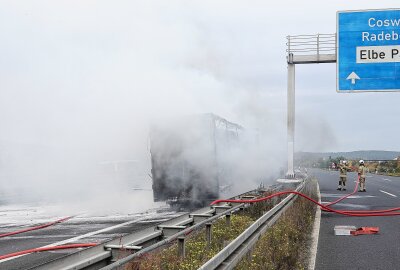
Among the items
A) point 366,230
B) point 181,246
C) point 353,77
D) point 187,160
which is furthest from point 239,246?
point 353,77

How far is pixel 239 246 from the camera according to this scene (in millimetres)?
5859

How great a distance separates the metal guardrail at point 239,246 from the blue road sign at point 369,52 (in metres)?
8.29

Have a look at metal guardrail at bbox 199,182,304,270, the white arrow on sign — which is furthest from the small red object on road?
the white arrow on sign

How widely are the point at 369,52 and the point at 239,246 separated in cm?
1159

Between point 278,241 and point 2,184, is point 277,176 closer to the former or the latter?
point 2,184

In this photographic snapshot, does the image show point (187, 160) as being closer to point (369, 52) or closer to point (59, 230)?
point (59, 230)

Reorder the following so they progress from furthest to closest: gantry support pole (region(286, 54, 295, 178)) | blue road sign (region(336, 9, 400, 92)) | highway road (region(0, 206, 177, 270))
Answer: gantry support pole (region(286, 54, 295, 178)), blue road sign (region(336, 9, 400, 92)), highway road (region(0, 206, 177, 270))

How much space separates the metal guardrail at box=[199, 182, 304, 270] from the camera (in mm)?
4730

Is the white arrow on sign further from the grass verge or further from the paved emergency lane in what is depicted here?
the grass verge

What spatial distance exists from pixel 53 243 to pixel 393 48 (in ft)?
39.6

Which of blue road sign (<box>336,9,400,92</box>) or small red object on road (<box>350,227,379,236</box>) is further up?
blue road sign (<box>336,9,400,92</box>)

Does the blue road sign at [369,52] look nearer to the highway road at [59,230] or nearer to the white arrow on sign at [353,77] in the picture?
the white arrow on sign at [353,77]

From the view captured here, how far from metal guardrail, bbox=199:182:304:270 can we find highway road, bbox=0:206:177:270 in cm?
282

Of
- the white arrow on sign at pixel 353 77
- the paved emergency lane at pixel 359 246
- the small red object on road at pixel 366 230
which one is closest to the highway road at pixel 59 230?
the paved emergency lane at pixel 359 246
